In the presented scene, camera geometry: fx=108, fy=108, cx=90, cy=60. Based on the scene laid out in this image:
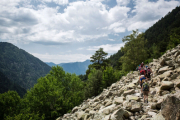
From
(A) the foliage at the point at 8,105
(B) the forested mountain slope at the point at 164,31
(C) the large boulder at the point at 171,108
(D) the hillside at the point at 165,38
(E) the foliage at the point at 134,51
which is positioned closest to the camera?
(C) the large boulder at the point at 171,108

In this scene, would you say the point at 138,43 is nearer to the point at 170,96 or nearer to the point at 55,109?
the point at 55,109

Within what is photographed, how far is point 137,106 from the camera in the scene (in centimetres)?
707

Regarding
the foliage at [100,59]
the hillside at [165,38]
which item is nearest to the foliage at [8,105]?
the foliage at [100,59]

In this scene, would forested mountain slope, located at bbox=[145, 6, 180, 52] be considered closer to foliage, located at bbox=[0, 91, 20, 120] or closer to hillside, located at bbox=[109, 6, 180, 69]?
hillside, located at bbox=[109, 6, 180, 69]

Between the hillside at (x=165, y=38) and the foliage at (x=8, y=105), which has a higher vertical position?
the hillside at (x=165, y=38)

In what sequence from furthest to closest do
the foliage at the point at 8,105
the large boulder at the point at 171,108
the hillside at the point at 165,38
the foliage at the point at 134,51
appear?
the hillside at the point at 165,38, the foliage at the point at 134,51, the foliage at the point at 8,105, the large boulder at the point at 171,108

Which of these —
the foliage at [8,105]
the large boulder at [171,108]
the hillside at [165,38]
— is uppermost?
the hillside at [165,38]

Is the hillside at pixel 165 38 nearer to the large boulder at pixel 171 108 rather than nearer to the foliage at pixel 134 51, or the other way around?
the foliage at pixel 134 51

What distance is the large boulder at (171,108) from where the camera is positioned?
4.32 m

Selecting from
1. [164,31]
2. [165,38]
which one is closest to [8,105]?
[165,38]

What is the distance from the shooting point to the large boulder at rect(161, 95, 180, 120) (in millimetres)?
4320

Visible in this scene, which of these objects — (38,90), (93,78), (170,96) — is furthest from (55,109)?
(170,96)

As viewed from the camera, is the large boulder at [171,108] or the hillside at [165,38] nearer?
the large boulder at [171,108]

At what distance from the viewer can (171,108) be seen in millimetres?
4562
